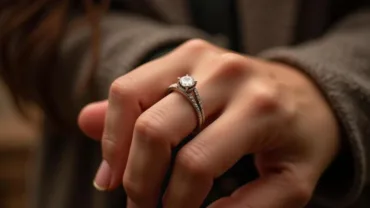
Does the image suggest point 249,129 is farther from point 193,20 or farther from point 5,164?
point 5,164

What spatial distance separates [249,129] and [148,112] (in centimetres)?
7

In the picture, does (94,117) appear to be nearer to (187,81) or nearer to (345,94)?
(187,81)

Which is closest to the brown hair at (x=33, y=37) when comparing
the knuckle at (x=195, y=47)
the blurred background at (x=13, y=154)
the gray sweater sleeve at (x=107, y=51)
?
the gray sweater sleeve at (x=107, y=51)

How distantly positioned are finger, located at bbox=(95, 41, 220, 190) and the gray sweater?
Result: 0.31 ft

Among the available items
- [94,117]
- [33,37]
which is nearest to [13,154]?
[33,37]

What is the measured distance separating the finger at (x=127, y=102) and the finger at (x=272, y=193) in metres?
0.07

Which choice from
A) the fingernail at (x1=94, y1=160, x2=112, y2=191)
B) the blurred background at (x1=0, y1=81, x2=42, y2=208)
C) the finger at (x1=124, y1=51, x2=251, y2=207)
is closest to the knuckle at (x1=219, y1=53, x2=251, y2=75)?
A: the finger at (x1=124, y1=51, x2=251, y2=207)

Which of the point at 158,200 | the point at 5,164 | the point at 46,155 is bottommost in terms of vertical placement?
the point at 5,164

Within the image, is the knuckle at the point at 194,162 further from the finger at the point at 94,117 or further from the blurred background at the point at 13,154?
the blurred background at the point at 13,154

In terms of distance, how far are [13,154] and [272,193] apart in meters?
1.15

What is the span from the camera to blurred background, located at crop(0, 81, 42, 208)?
1441 mm

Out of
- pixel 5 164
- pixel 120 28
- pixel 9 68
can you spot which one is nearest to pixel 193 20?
pixel 120 28

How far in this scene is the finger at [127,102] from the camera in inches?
16.3

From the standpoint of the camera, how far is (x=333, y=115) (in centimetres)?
46
